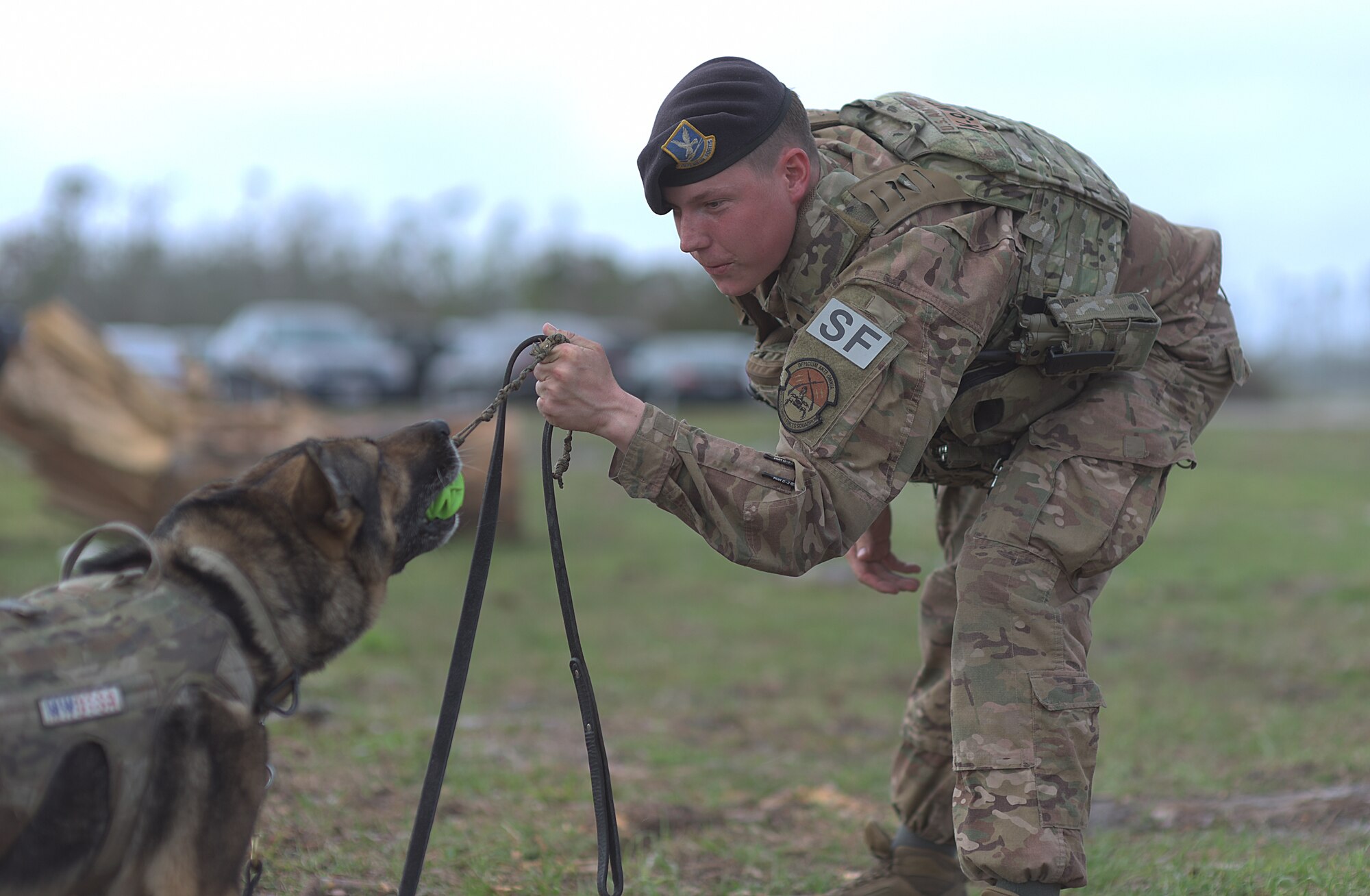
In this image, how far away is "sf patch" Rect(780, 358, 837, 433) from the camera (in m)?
2.73

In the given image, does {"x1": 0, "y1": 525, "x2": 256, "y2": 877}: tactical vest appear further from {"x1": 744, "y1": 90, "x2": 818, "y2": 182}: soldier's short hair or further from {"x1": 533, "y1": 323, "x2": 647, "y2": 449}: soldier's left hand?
{"x1": 744, "y1": 90, "x2": 818, "y2": 182}: soldier's short hair

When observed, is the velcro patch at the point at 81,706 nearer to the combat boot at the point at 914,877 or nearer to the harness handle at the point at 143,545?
the harness handle at the point at 143,545

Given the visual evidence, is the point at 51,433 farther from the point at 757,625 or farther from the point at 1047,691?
the point at 1047,691

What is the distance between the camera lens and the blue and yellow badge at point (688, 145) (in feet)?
9.19

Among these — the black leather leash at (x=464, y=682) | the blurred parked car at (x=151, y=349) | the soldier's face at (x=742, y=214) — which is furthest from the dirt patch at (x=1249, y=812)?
the blurred parked car at (x=151, y=349)

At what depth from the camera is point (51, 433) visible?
10109 millimetres

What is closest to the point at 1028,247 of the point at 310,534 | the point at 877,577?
the point at 877,577

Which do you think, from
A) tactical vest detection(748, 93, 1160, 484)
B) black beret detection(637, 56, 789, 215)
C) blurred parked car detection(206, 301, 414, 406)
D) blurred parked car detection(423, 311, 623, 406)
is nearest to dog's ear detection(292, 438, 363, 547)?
black beret detection(637, 56, 789, 215)

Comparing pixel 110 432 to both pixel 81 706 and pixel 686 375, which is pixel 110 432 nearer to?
pixel 81 706

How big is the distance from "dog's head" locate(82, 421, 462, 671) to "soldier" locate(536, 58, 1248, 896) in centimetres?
54

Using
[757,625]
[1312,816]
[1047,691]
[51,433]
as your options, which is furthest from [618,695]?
[51,433]

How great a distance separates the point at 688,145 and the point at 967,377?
90 cm

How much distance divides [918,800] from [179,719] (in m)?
2.13

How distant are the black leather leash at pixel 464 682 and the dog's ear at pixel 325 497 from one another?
31 centimetres
